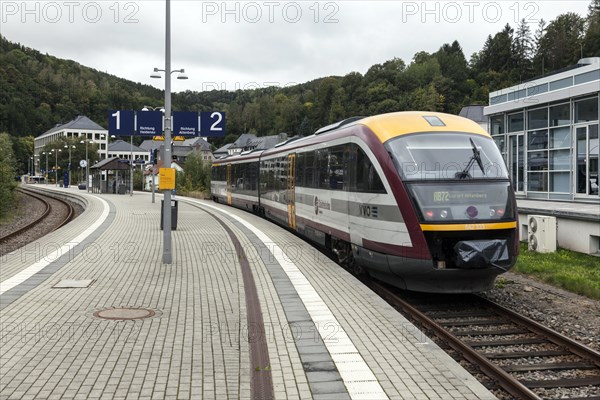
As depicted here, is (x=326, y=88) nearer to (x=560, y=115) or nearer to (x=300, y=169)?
(x=560, y=115)

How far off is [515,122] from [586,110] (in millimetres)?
5054

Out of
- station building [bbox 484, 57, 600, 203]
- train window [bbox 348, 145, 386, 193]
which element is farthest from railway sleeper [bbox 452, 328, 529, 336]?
station building [bbox 484, 57, 600, 203]

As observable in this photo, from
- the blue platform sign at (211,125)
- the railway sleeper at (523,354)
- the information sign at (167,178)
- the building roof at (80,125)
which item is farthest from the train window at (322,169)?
the building roof at (80,125)

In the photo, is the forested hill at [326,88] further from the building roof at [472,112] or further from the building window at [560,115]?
the building window at [560,115]

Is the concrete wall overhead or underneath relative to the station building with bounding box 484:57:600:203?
underneath

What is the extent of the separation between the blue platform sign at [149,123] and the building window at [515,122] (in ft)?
56.3

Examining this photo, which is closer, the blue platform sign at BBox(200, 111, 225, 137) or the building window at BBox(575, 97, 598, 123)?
the blue platform sign at BBox(200, 111, 225, 137)

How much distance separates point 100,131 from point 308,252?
13728cm

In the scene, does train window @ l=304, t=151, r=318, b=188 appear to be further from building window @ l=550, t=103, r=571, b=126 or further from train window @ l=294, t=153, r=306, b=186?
Answer: building window @ l=550, t=103, r=571, b=126

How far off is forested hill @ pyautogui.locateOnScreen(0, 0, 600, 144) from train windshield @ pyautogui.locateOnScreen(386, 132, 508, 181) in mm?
54338

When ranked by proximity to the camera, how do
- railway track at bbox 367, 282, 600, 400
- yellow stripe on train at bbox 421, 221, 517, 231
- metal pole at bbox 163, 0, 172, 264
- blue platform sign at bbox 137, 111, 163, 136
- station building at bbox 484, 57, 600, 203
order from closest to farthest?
railway track at bbox 367, 282, 600, 400
yellow stripe on train at bbox 421, 221, 517, 231
metal pole at bbox 163, 0, 172, 264
blue platform sign at bbox 137, 111, 163, 136
station building at bbox 484, 57, 600, 203

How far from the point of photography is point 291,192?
18.1m

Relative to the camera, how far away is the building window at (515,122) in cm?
2638

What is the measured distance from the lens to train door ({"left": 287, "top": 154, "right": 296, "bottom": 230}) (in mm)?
17719
